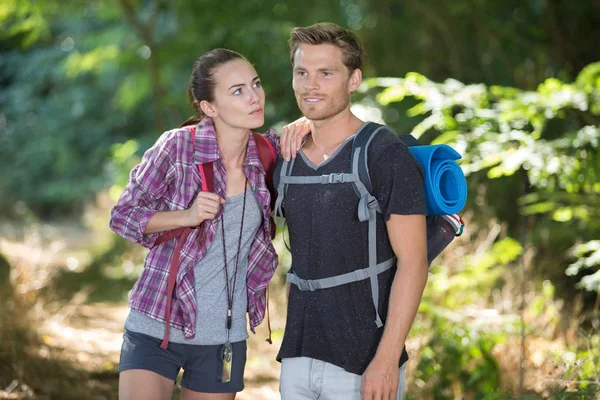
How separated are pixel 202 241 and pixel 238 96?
59 centimetres

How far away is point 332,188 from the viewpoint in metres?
2.83

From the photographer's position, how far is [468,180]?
7152 mm

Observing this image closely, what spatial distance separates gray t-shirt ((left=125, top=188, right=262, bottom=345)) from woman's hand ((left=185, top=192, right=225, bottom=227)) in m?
0.18

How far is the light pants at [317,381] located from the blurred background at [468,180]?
949mm

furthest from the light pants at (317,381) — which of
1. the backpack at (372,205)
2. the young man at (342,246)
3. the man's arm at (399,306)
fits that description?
the backpack at (372,205)

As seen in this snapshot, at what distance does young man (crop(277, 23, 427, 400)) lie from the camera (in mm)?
2689

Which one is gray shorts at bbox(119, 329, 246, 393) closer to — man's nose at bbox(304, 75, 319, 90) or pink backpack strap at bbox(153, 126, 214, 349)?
pink backpack strap at bbox(153, 126, 214, 349)

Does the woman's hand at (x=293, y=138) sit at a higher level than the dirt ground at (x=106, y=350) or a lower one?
higher

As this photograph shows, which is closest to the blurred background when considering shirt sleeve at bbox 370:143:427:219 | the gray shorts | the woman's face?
the woman's face

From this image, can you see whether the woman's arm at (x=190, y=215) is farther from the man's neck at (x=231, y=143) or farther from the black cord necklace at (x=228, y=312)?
the man's neck at (x=231, y=143)

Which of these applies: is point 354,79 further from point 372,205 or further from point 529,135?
point 529,135

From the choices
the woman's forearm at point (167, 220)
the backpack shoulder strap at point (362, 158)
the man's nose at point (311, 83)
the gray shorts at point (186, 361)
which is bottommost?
the gray shorts at point (186, 361)

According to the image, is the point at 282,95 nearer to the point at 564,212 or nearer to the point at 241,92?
the point at 564,212

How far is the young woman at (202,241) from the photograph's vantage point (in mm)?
3061
